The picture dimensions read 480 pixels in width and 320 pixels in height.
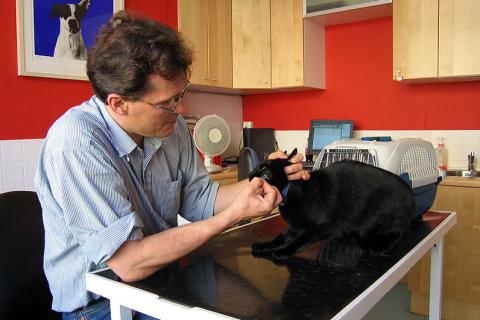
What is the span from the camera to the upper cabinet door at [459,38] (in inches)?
100

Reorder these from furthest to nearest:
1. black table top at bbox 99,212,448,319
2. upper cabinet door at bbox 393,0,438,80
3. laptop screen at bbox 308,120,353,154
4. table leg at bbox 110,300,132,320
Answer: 1. laptop screen at bbox 308,120,353,154
2. upper cabinet door at bbox 393,0,438,80
3. table leg at bbox 110,300,132,320
4. black table top at bbox 99,212,448,319

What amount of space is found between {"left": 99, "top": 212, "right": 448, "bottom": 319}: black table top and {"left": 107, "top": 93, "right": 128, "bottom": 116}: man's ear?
1.35 ft

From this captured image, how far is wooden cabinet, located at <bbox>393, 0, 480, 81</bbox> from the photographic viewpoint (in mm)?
2568

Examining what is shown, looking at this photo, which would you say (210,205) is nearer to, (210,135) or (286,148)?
(210,135)

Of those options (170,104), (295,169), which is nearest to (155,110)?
(170,104)

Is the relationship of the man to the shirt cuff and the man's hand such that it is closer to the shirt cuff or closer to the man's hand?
the man's hand

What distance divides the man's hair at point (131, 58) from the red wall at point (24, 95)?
1345 mm

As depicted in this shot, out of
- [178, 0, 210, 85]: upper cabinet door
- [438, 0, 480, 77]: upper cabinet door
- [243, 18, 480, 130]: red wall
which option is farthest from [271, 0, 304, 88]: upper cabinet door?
[438, 0, 480, 77]: upper cabinet door

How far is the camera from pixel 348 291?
0.92m

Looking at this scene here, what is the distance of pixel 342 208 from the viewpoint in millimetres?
1205

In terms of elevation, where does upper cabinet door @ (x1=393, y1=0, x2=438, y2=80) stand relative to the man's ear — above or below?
above

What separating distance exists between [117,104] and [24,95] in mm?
1560

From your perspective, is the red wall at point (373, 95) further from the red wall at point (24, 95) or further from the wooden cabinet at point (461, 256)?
the red wall at point (24, 95)

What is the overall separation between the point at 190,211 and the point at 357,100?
7.61 ft
